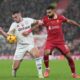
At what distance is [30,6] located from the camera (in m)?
29.8

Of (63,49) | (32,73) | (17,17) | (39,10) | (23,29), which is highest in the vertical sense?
(17,17)

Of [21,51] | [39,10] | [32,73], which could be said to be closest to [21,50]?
[21,51]

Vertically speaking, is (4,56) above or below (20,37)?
below

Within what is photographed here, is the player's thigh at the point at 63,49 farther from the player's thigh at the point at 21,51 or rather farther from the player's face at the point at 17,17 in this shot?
the player's face at the point at 17,17

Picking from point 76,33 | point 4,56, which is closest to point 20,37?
point 4,56

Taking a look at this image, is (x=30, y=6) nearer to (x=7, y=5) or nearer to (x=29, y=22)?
(x=7, y=5)

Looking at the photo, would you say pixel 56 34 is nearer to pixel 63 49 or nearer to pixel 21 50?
pixel 63 49

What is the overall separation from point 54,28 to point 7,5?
17.8 m

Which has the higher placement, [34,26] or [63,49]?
[34,26]

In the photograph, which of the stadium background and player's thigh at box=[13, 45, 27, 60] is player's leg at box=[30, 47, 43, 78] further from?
the stadium background

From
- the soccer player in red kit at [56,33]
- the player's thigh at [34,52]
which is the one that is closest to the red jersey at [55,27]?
the soccer player in red kit at [56,33]

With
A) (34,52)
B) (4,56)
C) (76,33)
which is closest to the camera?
(34,52)

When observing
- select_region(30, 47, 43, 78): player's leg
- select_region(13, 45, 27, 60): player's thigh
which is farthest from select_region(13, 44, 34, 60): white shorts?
select_region(30, 47, 43, 78): player's leg

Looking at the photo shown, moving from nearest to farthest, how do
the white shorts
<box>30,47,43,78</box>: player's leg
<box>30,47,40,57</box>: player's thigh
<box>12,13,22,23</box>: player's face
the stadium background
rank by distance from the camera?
<box>30,47,43,78</box>: player's leg < <box>30,47,40,57</box>: player's thigh < <box>12,13,22,23</box>: player's face < the white shorts < the stadium background
